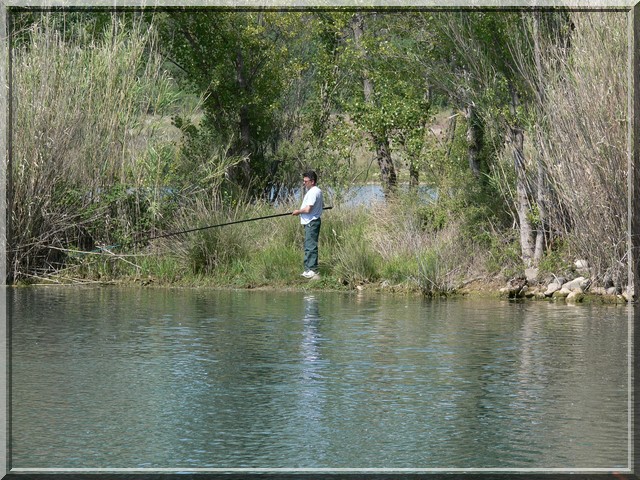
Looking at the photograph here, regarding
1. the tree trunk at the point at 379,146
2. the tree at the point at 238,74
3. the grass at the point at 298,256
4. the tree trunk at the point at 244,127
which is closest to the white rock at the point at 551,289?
the grass at the point at 298,256

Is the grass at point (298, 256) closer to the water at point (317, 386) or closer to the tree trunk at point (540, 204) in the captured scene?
the tree trunk at point (540, 204)

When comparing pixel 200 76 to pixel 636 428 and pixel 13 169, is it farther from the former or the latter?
pixel 636 428

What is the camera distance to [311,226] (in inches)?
791

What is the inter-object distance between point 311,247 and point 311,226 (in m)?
0.34

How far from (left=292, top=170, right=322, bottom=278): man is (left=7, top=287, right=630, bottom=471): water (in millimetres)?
2586

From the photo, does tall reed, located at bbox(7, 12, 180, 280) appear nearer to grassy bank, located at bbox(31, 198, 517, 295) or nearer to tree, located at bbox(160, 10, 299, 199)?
grassy bank, located at bbox(31, 198, 517, 295)

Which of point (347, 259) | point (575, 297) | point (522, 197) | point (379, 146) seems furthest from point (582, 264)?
point (379, 146)

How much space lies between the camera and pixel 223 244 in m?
20.8

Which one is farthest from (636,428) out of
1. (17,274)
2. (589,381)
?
(17,274)

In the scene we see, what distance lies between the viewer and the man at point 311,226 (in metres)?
20.0

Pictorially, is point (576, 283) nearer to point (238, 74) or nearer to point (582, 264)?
point (582, 264)

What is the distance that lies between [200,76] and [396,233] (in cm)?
653

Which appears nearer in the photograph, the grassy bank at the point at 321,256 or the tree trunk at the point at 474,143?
the grassy bank at the point at 321,256

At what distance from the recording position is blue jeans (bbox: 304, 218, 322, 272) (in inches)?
787
